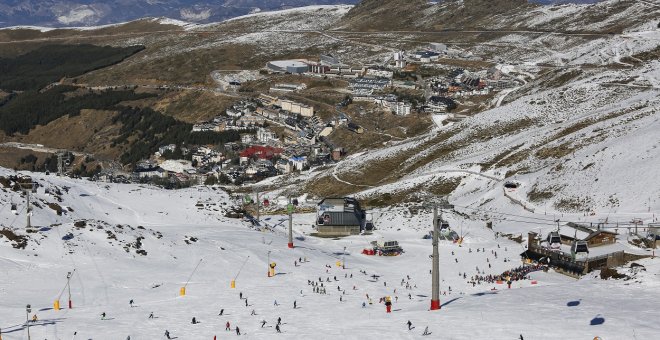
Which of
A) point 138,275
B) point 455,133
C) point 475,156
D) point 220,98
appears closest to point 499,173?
point 475,156

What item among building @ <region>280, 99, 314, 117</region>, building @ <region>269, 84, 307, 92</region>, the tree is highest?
building @ <region>269, 84, 307, 92</region>

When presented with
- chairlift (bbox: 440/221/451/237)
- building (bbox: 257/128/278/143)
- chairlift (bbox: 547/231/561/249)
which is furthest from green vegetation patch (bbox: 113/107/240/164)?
chairlift (bbox: 547/231/561/249)

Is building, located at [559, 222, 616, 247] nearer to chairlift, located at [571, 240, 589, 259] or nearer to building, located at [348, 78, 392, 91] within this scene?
chairlift, located at [571, 240, 589, 259]

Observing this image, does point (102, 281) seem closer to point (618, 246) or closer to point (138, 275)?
point (138, 275)

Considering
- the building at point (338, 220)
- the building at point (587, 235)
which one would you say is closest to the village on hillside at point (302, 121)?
the building at point (338, 220)

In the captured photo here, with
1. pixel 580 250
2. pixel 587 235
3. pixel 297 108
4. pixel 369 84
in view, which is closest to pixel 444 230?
pixel 587 235

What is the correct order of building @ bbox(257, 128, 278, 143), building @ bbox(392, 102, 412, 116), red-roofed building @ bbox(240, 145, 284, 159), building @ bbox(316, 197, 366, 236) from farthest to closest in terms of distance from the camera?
building @ bbox(257, 128, 278, 143) → building @ bbox(392, 102, 412, 116) → red-roofed building @ bbox(240, 145, 284, 159) → building @ bbox(316, 197, 366, 236)
